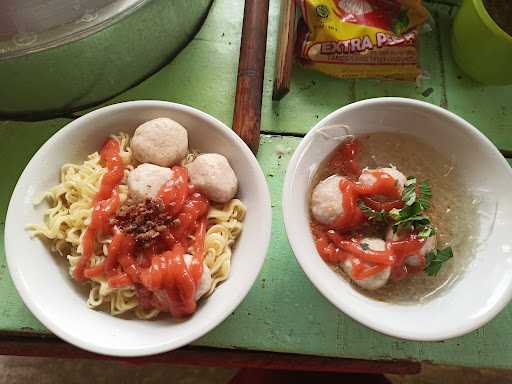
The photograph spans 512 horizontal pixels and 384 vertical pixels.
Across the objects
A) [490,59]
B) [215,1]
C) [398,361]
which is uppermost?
[215,1]

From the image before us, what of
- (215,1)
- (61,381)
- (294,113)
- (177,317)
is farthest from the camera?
(61,381)

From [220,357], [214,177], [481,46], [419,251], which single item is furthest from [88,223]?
[481,46]

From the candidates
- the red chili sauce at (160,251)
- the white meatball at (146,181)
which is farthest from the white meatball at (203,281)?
the white meatball at (146,181)

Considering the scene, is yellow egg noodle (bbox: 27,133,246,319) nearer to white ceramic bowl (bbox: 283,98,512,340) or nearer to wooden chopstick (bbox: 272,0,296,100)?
white ceramic bowl (bbox: 283,98,512,340)

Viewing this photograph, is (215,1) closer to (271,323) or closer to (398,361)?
(271,323)

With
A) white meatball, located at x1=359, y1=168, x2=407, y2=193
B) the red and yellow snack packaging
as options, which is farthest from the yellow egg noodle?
the red and yellow snack packaging

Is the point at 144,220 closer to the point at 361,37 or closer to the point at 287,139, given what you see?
the point at 287,139


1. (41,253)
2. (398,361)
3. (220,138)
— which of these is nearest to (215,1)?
(220,138)
